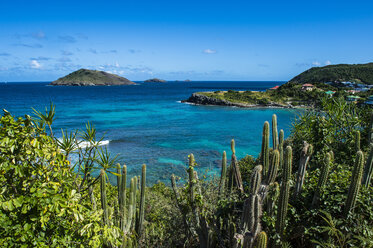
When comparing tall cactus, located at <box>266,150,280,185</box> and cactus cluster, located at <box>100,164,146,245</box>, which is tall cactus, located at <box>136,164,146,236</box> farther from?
tall cactus, located at <box>266,150,280,185</box>

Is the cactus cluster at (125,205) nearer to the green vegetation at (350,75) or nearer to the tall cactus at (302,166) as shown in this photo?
the tall cactus at (302,166)

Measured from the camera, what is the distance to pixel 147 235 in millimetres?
9922

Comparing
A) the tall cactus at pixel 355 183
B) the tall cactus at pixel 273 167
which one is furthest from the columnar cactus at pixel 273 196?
the tall cactus at pixel 355 183

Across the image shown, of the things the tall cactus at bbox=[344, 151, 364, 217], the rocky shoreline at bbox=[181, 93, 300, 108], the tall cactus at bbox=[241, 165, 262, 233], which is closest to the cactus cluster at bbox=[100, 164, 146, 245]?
the tall cactus at bbox=[241, 165, 262, 233]

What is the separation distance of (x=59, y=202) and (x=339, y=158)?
39.4 feet

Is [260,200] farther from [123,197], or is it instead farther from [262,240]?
[123,197]

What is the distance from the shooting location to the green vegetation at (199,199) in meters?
4.57

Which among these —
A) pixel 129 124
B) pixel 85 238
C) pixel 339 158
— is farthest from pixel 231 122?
pixel 85 238

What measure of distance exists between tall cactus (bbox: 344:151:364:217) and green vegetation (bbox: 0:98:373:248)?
0.03 m

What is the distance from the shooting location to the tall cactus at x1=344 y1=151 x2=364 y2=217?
685 cm

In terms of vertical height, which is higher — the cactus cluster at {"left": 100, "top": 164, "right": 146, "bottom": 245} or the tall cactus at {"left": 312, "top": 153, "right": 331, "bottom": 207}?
the tall cactus at {"left": 312, "top": 153, "right": 331, "bottom": 207}

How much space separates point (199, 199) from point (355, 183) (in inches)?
180

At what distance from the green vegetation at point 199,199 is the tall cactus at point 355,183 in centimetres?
3

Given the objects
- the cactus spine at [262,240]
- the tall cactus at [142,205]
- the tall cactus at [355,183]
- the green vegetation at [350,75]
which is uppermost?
the green vegetation at [350,75]
